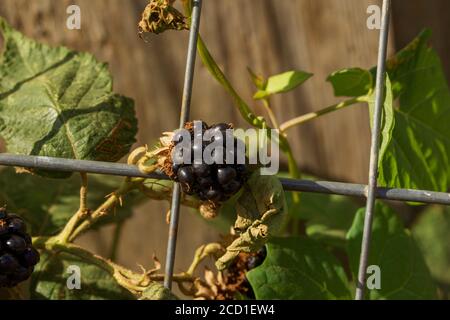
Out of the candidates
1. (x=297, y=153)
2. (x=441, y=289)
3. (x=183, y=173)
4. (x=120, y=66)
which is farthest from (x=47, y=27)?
(x=441, y=289)

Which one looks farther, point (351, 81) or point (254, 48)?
point (254, 48)

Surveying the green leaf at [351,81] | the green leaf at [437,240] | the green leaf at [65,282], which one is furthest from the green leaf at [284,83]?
the green leaf at [437,240]

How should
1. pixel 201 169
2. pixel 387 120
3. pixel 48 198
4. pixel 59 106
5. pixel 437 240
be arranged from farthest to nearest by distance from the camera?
pixel 437 240 → pixel 48 198 → pixel 59 106 → pixel 387 120 → pixel 201 169

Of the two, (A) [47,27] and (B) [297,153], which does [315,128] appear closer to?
(B) [297,153]

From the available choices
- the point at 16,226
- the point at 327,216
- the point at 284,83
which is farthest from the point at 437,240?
the point at 16,226

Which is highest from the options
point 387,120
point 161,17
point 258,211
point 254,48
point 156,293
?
point 254,48

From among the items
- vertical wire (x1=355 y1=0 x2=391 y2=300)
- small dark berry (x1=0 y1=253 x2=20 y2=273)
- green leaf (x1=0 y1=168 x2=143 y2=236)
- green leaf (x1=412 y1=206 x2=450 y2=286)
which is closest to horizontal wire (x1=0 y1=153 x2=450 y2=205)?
vertical wire (x1=355 y1=0 x2=391 y2=300)

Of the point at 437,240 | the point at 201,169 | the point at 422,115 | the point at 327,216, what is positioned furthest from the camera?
the point at 437,240

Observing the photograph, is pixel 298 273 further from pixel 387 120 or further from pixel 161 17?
pixel 161 17

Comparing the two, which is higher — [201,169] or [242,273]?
[201,169]
